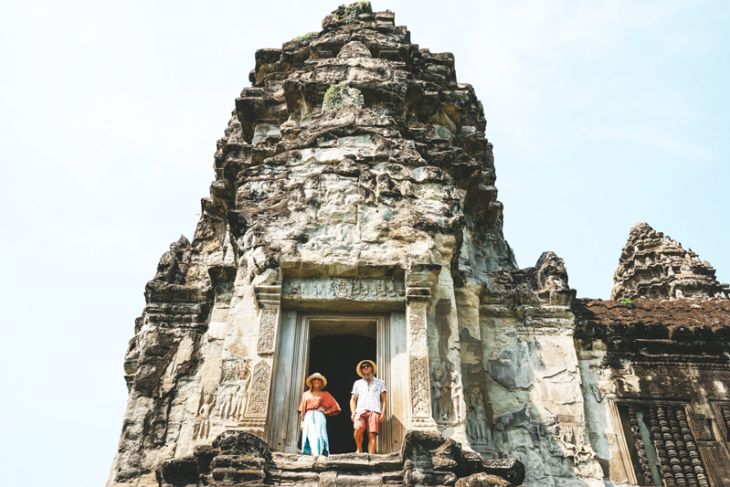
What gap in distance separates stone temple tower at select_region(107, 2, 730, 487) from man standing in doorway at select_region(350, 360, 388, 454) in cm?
20

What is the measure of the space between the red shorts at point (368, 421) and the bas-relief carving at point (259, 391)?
42.9 inches

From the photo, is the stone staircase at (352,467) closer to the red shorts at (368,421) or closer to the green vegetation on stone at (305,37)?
the red shorts at (368,421)

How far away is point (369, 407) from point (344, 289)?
68.3 inches

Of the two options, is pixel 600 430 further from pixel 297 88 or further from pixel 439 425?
pixel 297 88

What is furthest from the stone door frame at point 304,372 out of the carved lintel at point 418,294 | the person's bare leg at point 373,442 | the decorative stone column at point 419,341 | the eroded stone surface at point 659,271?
the eroded stone surface at point 659,271

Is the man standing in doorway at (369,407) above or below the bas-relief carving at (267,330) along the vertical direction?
below

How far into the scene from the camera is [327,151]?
11.6m

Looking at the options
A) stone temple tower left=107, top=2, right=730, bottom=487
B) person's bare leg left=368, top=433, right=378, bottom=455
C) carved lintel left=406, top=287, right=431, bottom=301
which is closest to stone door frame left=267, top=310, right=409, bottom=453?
stone temple tower left=107, top=2, right=730, bottom=487

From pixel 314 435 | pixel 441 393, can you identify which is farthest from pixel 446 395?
pixel 314 435

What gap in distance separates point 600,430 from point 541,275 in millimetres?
2643

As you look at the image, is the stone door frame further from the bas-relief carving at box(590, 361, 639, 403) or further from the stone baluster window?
the stone baluster window

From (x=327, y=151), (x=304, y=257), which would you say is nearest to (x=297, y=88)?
(x=327, y=151)

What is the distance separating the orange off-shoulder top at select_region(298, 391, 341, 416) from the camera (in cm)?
881

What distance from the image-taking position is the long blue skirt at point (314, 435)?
8.48 metres
